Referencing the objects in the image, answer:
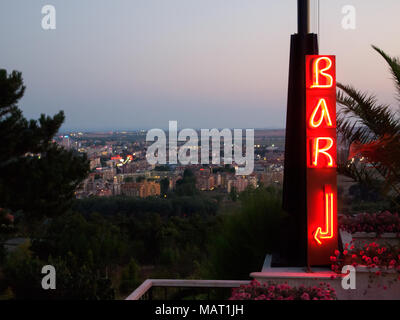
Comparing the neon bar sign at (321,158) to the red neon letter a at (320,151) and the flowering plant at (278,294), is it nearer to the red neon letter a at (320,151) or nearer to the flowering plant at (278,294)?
the red neon letter a at (320,151)

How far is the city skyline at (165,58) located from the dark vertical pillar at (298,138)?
120 inches

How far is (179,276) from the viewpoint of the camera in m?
11.5

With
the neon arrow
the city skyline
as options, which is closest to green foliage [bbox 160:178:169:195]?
the city skyline

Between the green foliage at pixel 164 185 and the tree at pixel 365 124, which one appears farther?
the green foliage at pixel 164 185

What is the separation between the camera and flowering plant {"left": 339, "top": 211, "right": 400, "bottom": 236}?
5664 mm

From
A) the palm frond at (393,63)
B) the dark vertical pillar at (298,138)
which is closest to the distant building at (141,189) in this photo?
the dark vertical pillar at (298,138)

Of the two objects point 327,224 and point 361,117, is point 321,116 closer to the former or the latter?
point 327,224

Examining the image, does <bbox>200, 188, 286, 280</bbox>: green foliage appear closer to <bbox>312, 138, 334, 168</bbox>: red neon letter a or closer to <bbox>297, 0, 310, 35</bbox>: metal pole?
<bbox>312, 138, 334, 168</bbox>: red neon letter a

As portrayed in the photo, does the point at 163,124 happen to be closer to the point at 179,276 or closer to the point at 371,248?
the point at 179,276

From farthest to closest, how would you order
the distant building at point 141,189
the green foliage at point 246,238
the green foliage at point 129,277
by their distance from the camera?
the distant building at point 141,189
the green foliage at point 129,277
the green foliage at point 246,238

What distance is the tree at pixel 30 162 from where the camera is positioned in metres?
10.5

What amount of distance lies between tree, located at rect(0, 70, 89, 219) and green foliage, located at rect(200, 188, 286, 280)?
603 centimetres

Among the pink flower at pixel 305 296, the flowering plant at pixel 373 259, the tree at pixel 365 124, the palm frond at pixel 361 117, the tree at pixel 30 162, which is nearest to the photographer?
the pink flower at pixel 305 296

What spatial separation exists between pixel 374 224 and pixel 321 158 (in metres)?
1.61
